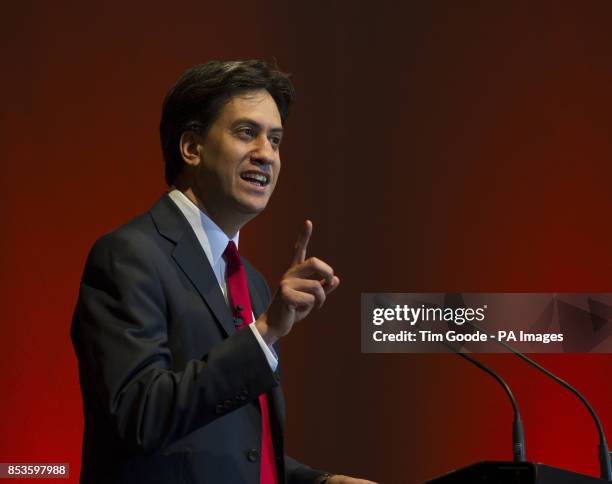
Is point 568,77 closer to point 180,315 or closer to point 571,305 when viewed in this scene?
point 571,305

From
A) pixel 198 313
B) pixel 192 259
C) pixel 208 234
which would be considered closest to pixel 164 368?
pixel 198 313

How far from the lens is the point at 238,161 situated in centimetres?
198

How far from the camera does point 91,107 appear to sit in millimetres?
3709

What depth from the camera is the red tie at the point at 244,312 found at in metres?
1.86

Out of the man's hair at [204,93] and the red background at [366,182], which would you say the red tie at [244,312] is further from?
the red background at [366,182]

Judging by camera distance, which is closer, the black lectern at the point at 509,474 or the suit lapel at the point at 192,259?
the black lectern at the point at 509,474

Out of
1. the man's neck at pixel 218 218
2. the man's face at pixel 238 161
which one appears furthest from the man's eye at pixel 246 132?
the man's neck at pixel 218 218

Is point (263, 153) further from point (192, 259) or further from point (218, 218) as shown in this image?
point (192, 259)

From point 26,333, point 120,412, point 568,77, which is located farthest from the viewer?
point 568,77

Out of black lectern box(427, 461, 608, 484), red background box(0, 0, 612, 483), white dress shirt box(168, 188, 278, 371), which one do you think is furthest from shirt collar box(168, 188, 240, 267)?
red background box(0, 0, 612, 483)

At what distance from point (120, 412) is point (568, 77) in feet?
9.18

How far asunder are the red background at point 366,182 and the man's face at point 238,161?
1.73 metres

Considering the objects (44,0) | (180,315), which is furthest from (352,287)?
(180,315)

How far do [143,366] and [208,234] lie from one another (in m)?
0.40
